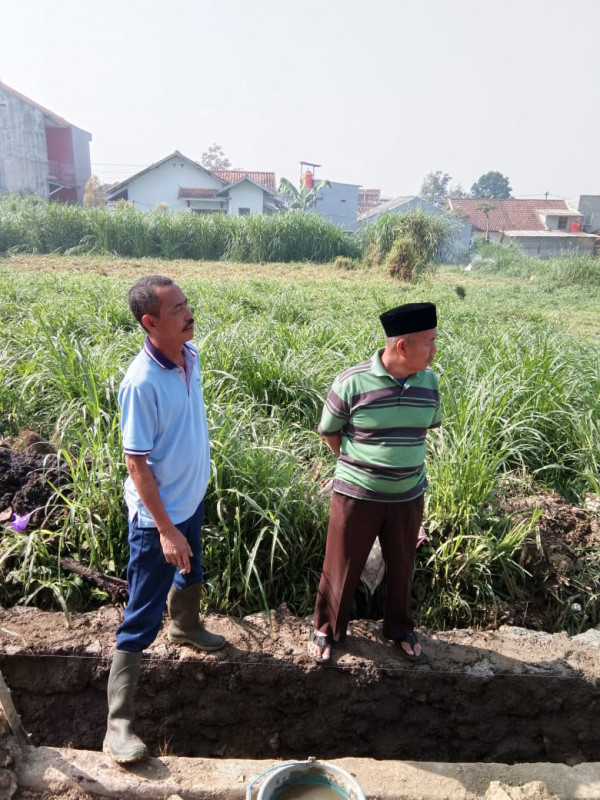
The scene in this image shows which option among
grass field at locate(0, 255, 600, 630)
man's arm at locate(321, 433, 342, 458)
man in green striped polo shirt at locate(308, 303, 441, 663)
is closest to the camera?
man in green striped polo shirt at locate(308, 303, 441, 663)

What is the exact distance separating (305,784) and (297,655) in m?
0.55

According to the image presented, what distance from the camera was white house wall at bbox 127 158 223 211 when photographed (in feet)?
98.6

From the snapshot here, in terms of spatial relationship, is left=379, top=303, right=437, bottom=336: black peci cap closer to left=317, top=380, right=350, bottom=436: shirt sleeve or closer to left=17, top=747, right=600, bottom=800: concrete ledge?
left=317, top=380, right=350, bottom=436: shirt sleeve

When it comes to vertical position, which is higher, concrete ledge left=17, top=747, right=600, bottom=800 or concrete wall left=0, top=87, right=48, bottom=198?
concrete wall left=0, top=87, right=48, bottom=198

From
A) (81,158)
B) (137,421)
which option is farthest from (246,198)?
(137,421)

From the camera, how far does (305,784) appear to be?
6.18ft

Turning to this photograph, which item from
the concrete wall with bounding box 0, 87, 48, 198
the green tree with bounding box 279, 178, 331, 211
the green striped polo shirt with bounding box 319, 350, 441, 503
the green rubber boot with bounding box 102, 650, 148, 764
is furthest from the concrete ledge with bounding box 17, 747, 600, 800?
the concrete wall with bounding box 0, 87, 48, 198

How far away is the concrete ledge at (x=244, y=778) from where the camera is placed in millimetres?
1870

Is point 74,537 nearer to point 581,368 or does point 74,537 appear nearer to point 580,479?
point 580,479

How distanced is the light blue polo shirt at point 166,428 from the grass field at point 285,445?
0.72m

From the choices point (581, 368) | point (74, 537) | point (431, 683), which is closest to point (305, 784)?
point (431, 683)

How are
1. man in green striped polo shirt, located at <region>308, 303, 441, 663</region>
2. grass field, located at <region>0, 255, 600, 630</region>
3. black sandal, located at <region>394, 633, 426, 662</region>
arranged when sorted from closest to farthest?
man in green striped polo shirt, located at <region>308, 303, 441, 663</region>
black sandal, located at <region>394, 633, 426, 662</region>
grass field, located at <region>0, 255, 600, 630</region>

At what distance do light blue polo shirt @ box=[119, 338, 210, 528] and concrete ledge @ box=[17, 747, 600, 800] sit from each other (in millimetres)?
781

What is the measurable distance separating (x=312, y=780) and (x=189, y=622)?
727mm
